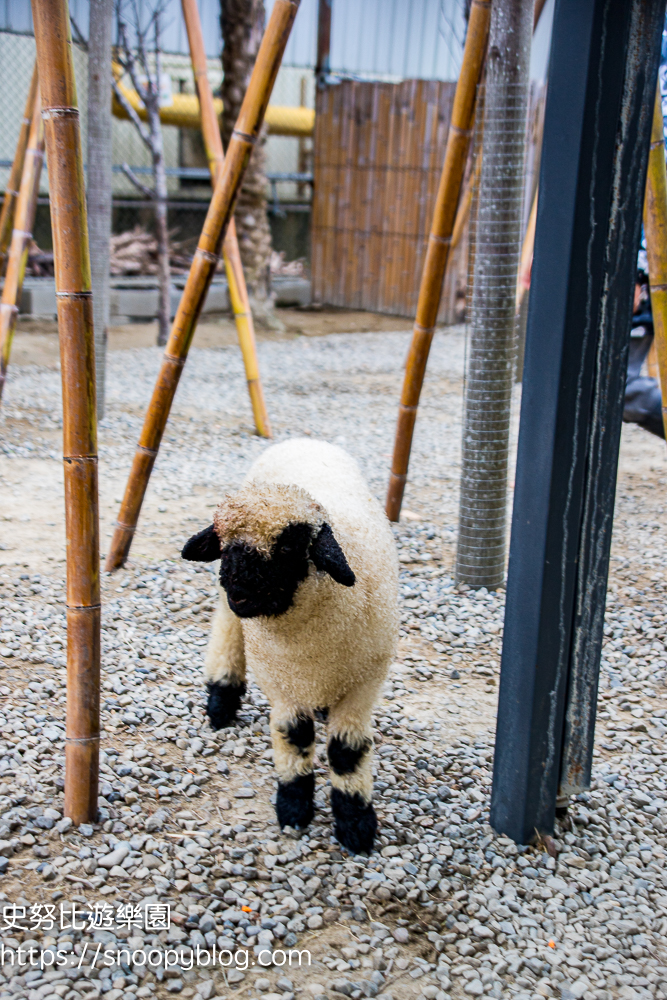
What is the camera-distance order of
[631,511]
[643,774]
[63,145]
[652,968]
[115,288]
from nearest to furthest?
[652,968], [63,145], [643,774], [631,511], [115,288]

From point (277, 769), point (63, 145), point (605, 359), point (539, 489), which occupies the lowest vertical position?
point (277, 769)

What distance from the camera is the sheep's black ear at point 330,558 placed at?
2.00 metres

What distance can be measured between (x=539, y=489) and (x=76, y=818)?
1504 millimetres

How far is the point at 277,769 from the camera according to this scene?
2.41 meters

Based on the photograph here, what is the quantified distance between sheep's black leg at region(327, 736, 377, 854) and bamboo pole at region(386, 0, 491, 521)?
6.97 ft

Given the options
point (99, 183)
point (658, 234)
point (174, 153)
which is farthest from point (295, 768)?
point (174, 153)

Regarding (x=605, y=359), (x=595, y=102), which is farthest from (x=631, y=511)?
(x=595, y=102)

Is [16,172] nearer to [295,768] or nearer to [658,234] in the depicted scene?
[658,234]

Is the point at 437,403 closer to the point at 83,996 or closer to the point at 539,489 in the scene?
the point at 539,489

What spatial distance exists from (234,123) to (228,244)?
539 cm

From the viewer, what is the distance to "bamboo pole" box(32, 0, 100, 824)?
2.10 meters

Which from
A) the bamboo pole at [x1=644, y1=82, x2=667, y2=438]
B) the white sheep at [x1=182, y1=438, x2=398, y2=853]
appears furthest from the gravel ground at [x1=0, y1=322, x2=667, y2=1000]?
the bamboo pole at [x1=644, y1=82, x2=667, y2=438]

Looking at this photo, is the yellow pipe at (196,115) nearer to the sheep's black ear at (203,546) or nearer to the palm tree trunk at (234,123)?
the palm tree trunk at (234,123)

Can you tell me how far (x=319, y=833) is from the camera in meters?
2.40
